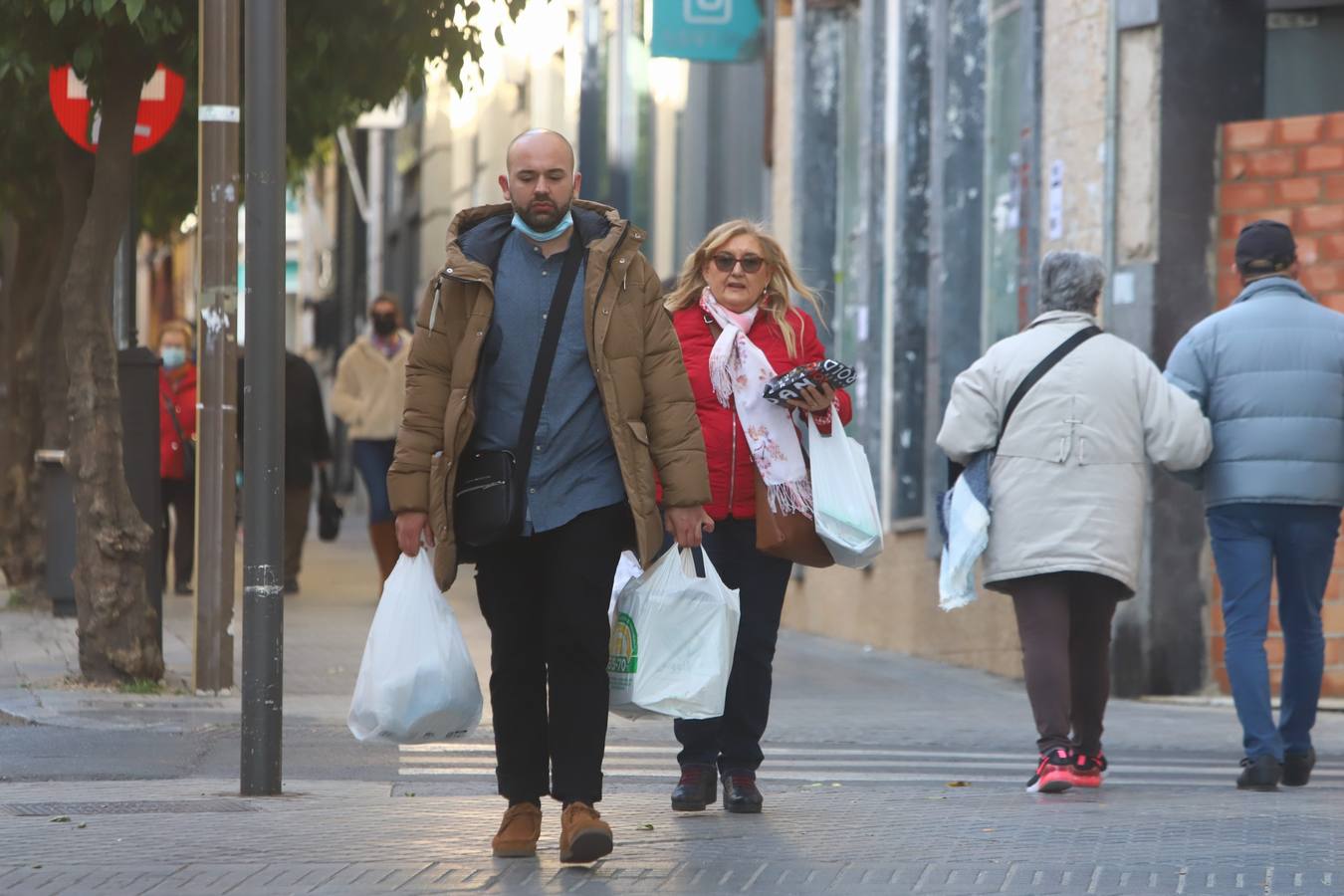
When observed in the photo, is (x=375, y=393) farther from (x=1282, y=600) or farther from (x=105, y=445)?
(x=1282, y=600)

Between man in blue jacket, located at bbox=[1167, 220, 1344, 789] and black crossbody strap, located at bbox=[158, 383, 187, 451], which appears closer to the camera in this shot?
man in blue jacket, located at bbox=[1167, 220, 1344, 789]

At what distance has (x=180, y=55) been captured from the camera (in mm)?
11812

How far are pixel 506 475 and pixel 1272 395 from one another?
321 centimetres

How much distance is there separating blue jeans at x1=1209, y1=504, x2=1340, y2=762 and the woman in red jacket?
162cm

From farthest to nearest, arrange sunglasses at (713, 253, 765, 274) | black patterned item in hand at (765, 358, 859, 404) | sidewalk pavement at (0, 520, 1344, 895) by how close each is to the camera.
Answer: sunglasses at (713, 253, 765, 274) < black patterned item in hand at (765, 358, 859, 404) < sidewalk pavement at (0, 520, 1344, 895)

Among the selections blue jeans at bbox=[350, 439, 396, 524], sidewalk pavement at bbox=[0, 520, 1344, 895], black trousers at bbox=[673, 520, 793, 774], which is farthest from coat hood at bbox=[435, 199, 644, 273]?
blue jeans at bbox=[350, 439, 396, 524]

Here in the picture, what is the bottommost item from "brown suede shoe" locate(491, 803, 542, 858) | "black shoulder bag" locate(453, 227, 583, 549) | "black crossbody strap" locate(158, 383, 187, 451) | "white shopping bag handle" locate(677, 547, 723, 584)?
"brown suede shoe" locate(491, 803, 542, 858)

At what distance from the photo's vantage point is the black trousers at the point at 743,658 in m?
7.63

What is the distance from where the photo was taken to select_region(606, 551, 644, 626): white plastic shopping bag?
22.5ft

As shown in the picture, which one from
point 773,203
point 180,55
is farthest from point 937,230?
point 180,55

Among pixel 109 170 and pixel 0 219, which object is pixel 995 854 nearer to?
pixel 109 170

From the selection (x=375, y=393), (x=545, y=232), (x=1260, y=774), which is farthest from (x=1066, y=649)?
(x=375, y=393)

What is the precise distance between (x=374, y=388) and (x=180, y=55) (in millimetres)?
4914

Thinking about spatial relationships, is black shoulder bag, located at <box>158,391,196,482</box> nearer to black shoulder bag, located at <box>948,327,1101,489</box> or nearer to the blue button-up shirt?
black shoulder bag, located at <box>948,327,1101,489</box>
